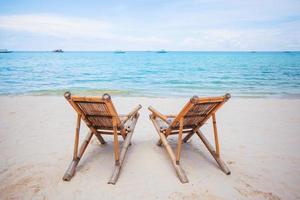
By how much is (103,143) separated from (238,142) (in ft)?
9.05

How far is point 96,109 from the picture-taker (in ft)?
10.3

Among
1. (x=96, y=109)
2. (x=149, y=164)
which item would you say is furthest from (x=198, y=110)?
(x=96, y=109)

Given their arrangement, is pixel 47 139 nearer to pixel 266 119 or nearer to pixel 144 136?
pixel 144 136

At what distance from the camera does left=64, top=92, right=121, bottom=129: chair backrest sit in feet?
9.57

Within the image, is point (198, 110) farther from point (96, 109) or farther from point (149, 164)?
point (96, 109)

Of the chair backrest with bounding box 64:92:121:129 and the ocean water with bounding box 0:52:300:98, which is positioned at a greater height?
the chair backrest with bounding box 64:92:121:129

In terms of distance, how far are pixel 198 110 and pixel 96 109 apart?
4.83 feet

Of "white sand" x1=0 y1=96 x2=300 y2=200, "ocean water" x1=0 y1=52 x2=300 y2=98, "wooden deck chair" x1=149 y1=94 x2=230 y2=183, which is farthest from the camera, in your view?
"ocean water" x1=0 y1=52 x2=300 y2=98

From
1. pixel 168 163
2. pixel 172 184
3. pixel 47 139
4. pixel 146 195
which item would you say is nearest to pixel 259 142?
pixel 168 163

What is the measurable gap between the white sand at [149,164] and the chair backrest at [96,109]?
2.36ft

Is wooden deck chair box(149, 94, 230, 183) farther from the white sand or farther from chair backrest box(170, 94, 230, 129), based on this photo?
the white sand

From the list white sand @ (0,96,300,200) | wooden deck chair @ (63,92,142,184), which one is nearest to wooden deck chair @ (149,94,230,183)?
white sand @ (0,96,300,200)

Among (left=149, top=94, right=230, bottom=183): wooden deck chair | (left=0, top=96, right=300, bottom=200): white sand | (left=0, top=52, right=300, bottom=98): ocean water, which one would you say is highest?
(left=149, top=94, right=230, bottom=183): wooden deck chair

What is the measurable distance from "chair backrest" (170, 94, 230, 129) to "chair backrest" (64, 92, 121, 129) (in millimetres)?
966
